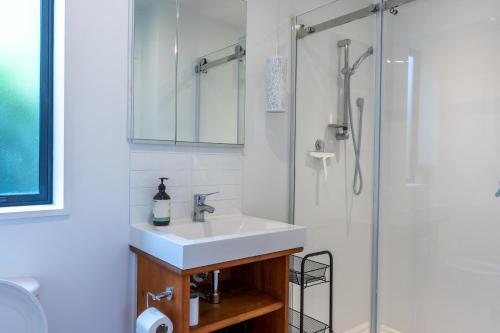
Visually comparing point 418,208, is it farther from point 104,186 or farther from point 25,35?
point 25,35

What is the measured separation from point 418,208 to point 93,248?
1714 mm

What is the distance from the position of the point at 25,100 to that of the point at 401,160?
188 cm

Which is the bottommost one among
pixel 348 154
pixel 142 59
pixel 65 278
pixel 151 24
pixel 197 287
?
pixel 197 287

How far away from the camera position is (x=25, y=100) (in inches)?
61.8

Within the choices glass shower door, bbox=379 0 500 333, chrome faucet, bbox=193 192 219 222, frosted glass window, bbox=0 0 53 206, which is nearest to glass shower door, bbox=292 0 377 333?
glass shower door, bbox=379 0 500 333

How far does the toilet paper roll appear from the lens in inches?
53.8

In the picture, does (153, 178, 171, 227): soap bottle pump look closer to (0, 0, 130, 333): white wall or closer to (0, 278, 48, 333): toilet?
(0, 0, 130, 333): white wall

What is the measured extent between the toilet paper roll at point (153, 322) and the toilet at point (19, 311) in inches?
12.6

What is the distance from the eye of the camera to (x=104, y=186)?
1.64 metres

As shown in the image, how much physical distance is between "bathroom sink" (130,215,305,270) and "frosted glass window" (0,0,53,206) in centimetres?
47

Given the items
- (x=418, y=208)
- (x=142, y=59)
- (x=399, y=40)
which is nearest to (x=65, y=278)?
(x=142, y=59)

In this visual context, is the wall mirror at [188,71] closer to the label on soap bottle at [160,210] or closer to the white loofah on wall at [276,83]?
the white loofah on wall at [276,83]

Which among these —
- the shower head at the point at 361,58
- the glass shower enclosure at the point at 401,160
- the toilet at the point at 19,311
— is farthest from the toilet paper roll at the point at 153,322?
the shower head at the point at 361,58

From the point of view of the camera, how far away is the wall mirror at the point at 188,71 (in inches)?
68.3
